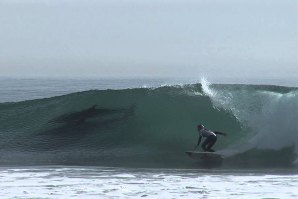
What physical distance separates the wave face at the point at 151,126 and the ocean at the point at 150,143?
3 centimetres

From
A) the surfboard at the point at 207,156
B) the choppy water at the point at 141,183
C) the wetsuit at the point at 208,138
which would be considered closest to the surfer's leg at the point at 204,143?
the wetsuit at the point at 208,138

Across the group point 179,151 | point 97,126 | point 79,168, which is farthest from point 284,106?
point 79,168

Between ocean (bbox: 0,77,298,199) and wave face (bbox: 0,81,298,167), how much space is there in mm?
33

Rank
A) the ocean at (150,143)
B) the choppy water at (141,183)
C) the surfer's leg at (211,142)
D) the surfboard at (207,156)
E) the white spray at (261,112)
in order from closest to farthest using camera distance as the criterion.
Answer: the choppy water at (141,183), the ocean at (150,143), the surfboard at (207,156), the surfer's leg at (211,142), the white spray at (261,112)

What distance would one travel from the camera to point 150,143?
20.5 meters

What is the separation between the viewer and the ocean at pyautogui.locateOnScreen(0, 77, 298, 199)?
13.1m

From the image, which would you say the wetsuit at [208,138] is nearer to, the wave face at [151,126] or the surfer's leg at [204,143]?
the surfer's leg at [204,143]

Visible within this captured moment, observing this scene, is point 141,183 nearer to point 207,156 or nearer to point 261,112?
point 207,156

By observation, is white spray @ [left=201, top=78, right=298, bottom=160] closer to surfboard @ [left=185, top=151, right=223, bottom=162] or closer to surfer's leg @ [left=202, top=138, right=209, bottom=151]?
surfer's leg @ [left=202, top=138, right=209, bottom=151]

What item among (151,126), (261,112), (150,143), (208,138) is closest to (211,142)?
(208,138)

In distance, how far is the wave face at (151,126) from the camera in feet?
61.6

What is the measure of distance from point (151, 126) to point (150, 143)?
56.3 inches

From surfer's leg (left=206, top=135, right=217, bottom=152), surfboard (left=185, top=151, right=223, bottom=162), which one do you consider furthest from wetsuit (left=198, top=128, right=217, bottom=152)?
surfboard (left=185, top=151, right=223, bottom=162)

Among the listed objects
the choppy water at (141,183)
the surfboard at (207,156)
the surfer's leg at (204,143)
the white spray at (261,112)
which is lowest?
the choppy water at (141,183)
